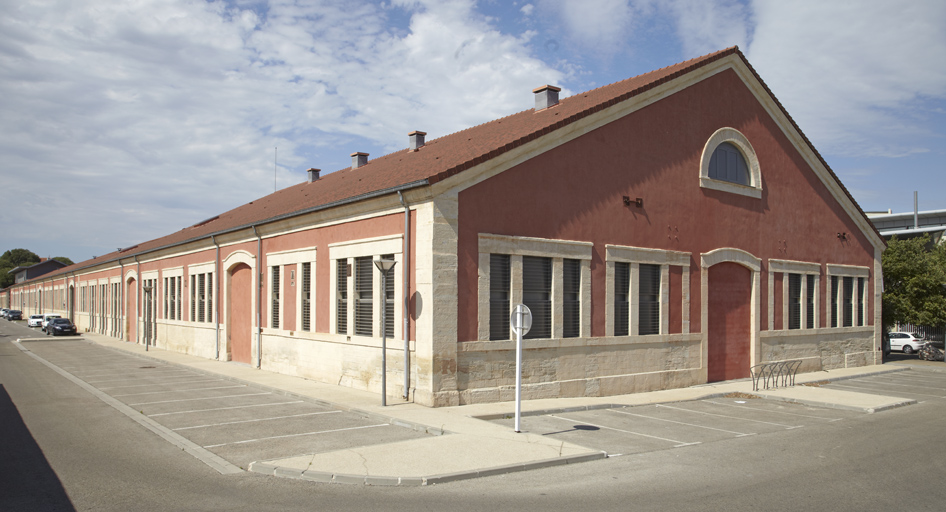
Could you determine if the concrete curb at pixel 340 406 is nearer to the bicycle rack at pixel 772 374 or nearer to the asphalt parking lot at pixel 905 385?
the bicycle rack at pixel 772 374

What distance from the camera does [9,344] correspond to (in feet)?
123

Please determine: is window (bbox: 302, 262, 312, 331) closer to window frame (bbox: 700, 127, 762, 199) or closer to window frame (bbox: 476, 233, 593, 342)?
window frame (bbox: 476, 233, 593, 342)

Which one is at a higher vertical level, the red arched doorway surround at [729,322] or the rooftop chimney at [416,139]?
the rooftop chimney at [416,139]

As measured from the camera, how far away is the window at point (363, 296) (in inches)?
647

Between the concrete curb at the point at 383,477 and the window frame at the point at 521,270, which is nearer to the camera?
the concrete curb at the point at 383,477

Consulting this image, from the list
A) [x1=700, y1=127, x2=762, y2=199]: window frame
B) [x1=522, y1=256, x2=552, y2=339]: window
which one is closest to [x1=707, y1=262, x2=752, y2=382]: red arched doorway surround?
[x1=700, y1=127, x2=762, y2=199]: window frame

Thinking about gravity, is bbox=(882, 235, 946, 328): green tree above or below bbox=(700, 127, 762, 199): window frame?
below

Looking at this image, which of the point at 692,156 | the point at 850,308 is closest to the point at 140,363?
the point at 692,156

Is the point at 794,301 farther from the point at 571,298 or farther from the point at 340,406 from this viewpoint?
the point at 340,406

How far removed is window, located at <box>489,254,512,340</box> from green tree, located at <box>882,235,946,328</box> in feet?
75.0

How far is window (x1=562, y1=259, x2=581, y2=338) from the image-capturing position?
53.4 feet

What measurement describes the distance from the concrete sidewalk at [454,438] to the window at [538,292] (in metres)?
1.66

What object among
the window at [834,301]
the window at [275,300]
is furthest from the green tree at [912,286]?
the window at [275,300]

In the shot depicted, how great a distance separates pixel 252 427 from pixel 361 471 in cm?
425
